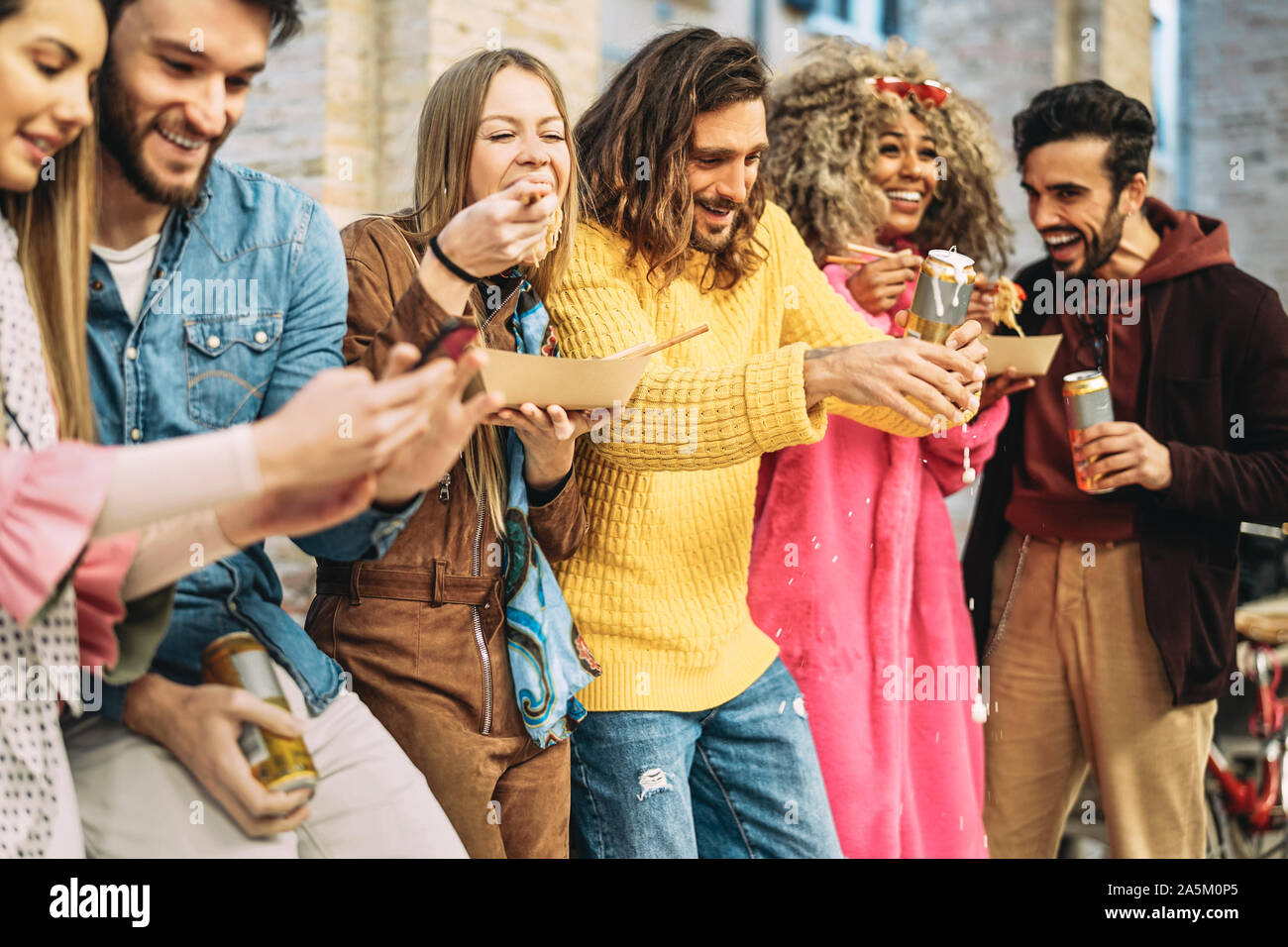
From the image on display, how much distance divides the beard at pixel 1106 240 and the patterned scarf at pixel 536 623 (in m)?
1.54

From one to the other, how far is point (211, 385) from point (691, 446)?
2.63 ft

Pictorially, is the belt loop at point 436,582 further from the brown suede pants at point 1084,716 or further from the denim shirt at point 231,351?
the brown suede pants at point 1084,716

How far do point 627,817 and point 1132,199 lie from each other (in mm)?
1957

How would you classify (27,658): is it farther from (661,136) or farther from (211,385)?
(661,136)

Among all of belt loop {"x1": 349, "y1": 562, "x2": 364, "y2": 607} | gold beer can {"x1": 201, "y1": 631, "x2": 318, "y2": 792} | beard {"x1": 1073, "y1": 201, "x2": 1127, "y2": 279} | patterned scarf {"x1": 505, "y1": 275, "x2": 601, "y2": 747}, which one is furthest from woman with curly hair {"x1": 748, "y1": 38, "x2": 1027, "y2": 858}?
gold beer can {"x1": 201, "y1": 631, "x2": 318, "y2": 792}

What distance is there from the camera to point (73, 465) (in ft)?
4.42

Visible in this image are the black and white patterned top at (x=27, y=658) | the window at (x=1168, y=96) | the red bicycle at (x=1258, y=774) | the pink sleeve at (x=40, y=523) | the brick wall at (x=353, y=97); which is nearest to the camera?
the pink sleeve at (x=40, y=523)

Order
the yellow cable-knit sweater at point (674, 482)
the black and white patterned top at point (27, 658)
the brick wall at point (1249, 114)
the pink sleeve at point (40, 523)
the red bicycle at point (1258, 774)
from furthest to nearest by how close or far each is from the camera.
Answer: the brick wall at point (1249, 114) → the red bicycle at point (1258, 774) → the yellow cable-knit sweater at point (674, 482) → the black and white patterned top at point (27, 658) → the pink sleeve at point (40, 523)

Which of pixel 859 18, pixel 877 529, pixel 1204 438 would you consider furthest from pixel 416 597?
pixel 859 18

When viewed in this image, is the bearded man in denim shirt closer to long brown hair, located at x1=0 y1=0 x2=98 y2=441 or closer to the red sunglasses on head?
long brown hair, located at x1=0 y1=0 x2=98 y2=441

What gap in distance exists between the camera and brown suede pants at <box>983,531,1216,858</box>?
2.93 metres

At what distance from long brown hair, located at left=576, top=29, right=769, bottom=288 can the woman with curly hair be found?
1.10 feet

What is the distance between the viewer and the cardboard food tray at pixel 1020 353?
2.80 metres

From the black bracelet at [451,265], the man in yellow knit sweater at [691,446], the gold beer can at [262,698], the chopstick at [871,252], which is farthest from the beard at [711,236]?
the gold beer can at [262,698]
